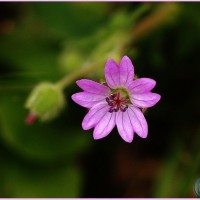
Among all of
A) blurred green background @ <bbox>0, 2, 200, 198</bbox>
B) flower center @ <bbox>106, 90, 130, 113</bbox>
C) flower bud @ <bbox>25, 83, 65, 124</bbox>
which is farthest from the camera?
blurred green background @ <bbox>0, 2, 200, 198</bbox>

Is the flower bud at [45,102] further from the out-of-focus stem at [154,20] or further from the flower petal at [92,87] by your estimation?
the out-of-focus stem at [154,20]

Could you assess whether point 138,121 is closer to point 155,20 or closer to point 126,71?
point 126,71

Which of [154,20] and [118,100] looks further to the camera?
[154,20]

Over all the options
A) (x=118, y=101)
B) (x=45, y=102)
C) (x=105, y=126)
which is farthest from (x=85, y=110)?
(x=105, y=126)

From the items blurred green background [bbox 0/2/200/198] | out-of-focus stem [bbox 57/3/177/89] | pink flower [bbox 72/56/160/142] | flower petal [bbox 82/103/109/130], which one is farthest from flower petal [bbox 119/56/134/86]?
out-of-focus stem [bbox 57/3/177/89]

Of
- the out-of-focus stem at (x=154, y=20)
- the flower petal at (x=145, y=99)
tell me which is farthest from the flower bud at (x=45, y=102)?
the out-of-focus stem at (x=154, y=20)

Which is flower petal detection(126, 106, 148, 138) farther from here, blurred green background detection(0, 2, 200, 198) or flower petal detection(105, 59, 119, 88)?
blurred green background detection(0, 2, 200, 198)
